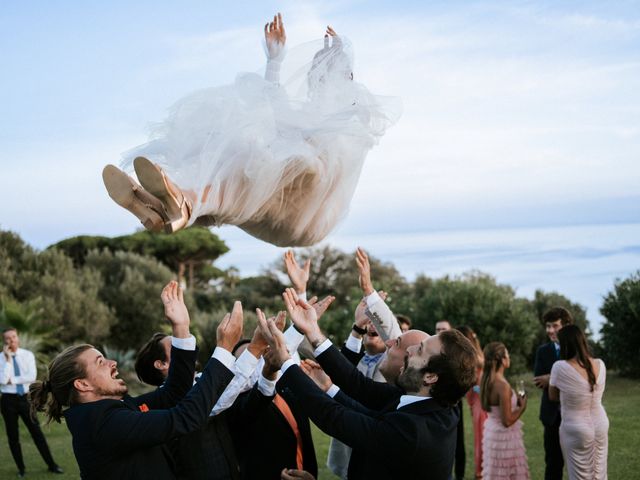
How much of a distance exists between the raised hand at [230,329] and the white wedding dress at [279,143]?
2.80 ft

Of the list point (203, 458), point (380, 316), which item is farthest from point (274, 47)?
point (203, 458)

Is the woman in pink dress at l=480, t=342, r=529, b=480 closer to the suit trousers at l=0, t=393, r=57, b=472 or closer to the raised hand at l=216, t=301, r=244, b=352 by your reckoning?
the raised hand at l=216, t=301, r=244, b=352

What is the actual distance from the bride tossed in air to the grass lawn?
3501mm

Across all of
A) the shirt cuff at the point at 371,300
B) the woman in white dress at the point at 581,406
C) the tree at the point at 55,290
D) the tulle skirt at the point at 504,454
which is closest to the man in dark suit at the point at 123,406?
the shirt cuff at the point at 371,300

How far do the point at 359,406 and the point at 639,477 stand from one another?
541cm

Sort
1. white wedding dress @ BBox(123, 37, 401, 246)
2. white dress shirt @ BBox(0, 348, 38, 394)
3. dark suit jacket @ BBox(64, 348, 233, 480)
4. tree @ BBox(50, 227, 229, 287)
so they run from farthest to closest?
1. tree @ BBox(50, 227, 229, 287)
2. white dress shirt @ BBox(0, 348, 38, 394)
3. white wedding dress @ BBox(123, 37, 401, 246)
4. dark suit jacket @ BBox(64, 348, 233, 480)

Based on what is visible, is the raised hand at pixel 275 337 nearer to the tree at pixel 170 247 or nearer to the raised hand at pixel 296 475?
the raised hand at pixel 296 475

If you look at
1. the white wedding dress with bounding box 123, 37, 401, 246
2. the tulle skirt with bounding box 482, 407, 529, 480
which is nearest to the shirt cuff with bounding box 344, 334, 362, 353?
the white wedding dress with bounding box 123, 37, 401, 246

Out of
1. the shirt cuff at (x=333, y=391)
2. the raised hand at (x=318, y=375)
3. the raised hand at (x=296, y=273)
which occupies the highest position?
the raised hand at (x=296, y=273)

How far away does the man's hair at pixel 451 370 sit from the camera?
285cm

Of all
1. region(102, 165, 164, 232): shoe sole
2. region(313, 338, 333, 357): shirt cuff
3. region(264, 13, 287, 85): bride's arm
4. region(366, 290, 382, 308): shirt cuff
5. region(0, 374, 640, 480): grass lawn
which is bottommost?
region(0, 374, 640, 480): grass lawn

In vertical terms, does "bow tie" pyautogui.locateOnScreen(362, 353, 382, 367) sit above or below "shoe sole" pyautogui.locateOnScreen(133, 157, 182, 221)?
below

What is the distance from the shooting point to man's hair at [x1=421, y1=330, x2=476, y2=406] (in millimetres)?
2850

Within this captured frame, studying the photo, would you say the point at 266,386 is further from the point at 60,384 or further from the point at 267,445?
the point at 60,384
